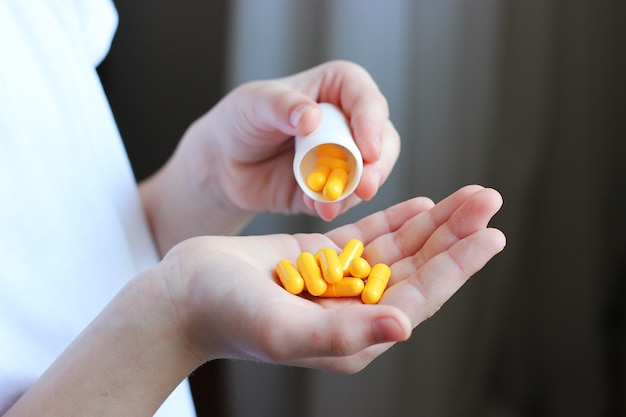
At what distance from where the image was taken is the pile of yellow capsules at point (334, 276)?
0.64 m

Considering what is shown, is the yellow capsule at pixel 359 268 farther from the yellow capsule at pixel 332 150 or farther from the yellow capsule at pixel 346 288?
the yellow capsule at pixel 332 150

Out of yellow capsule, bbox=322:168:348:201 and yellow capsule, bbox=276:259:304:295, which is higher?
yellow capsule, bbox=322:168:348:201

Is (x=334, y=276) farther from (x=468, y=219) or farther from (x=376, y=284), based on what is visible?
(x=468, y=219)

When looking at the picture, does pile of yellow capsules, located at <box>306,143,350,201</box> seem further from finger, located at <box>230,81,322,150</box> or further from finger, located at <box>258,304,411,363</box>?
finger, located at <box>258,304,411,363</box>

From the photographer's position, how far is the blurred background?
47.2 inches

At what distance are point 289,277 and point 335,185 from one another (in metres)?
0.16

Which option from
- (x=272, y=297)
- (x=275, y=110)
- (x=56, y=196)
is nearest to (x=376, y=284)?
(x=272, y=297)

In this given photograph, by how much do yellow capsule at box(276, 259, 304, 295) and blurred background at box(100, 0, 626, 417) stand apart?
678 millimetres

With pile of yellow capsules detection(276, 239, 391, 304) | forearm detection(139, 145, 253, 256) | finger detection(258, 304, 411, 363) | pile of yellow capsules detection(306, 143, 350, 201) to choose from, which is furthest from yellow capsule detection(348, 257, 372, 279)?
forearm detection(139, 145, 253, 256)

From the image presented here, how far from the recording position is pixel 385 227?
2.47 feet

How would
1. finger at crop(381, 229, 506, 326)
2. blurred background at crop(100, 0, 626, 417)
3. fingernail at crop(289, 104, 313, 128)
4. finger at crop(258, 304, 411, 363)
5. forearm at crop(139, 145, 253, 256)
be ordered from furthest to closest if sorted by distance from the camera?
1. blurred background at crop(100, 0, 626, 417)
2. forearm at crop(139, 145, 253, 256)
3. fingernail at crop(289, 104, 313, 128)
4. finger at crop(381, 229, 506, 326)
5. finger at crop(258, 304, 411, 363)

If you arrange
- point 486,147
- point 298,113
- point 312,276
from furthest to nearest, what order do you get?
point 486,147, point 298,113, point 312,276

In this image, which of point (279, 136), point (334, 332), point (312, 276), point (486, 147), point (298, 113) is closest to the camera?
point (334, 332)

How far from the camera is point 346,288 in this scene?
0.67 meters
